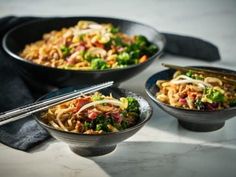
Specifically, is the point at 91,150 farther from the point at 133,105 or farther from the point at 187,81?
the point at 187,81

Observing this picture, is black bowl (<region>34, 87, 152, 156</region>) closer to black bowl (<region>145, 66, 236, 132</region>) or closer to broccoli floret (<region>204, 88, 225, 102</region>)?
black bowl (<region>145, 66, 236, 132</region>)

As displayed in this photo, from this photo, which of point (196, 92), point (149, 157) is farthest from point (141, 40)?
point (149, 157)

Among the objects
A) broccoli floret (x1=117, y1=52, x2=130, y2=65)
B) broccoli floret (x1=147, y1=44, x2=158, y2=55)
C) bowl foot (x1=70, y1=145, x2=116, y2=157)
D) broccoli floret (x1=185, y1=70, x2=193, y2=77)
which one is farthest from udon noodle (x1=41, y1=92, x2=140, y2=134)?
broccoli floret (x1=147, y1=44, x2=158, y2=55)

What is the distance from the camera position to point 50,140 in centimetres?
263

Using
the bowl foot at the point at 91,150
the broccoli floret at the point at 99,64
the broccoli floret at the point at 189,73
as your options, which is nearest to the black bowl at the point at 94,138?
the bowl foot at the point at 91,150

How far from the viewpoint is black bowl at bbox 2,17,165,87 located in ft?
9.42

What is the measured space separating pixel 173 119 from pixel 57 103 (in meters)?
0.65

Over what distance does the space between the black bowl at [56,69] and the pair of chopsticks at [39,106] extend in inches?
8.5

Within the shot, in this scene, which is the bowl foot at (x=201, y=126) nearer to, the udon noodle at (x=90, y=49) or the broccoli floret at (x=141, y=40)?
the udon noodle at (x=90, y=49)

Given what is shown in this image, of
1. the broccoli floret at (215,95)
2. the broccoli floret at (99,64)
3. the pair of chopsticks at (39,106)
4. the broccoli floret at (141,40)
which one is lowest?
the broccoli floret at (141,40)

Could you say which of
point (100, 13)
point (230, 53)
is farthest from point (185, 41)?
point (100, 13)

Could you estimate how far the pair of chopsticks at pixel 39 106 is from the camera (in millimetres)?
2361

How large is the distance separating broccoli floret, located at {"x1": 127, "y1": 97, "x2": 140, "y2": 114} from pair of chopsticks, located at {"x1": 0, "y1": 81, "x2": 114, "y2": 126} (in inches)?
6.3

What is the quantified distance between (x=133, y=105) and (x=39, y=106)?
419 mm
